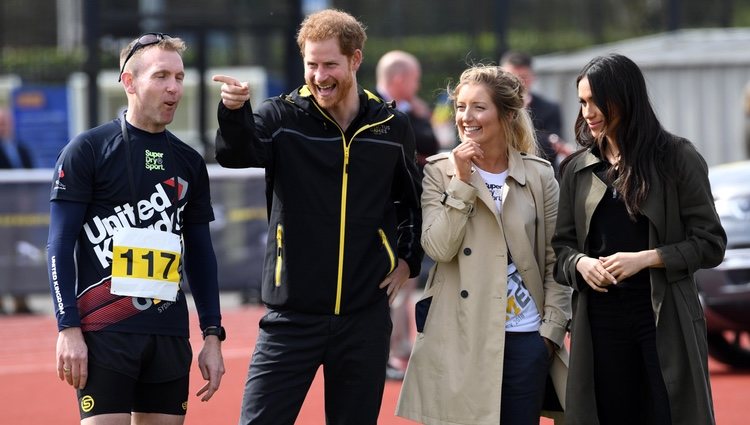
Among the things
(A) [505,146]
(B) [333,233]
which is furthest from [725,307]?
(B) [333,233]

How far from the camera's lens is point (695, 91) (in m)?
16.4

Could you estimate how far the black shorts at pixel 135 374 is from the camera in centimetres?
470

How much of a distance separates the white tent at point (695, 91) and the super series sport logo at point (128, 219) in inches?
453

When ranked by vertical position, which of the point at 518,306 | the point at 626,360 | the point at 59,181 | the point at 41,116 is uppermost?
the point at 59,181

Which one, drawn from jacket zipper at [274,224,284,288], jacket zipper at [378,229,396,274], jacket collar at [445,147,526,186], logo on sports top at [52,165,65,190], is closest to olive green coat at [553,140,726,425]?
Result: jacket collar at [445,147,526,186]

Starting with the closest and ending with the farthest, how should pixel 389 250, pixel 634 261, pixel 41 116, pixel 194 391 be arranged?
pixel 634 261
pixel 389 250
pixel 194 391
pixel 41 116

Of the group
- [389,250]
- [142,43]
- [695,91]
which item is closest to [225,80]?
[142,43]

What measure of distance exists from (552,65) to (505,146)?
36.6 ft

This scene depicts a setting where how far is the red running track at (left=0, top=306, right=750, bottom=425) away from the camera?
327 inches

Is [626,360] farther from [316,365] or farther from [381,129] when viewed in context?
[381,129]

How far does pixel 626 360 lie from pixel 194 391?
470 centimetres

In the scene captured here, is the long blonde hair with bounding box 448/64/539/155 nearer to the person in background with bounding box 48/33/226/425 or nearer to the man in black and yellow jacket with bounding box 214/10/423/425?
the man in black and yellow jacket with bounding box 214/10/423/425

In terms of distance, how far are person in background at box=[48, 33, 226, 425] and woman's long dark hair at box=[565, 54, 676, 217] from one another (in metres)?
1.57

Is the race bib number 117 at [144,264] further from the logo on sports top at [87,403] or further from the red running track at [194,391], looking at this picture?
the red running track at [194,391]
